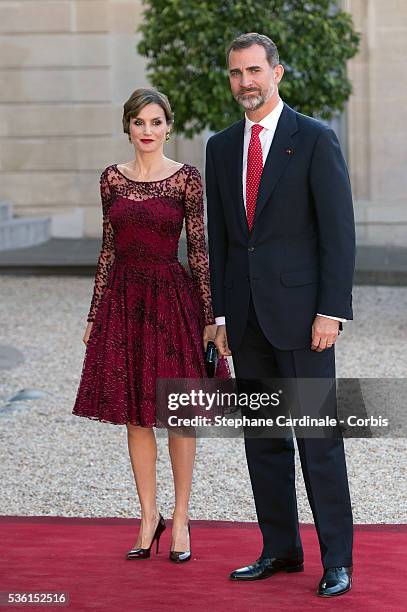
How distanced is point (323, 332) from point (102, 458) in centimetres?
257

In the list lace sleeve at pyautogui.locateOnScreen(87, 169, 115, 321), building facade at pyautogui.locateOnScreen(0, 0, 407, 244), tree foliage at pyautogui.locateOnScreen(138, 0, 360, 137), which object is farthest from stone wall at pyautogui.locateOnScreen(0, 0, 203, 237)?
lace sleeve at pyautogui.locateOnScreen(87, 169, 115, 321)

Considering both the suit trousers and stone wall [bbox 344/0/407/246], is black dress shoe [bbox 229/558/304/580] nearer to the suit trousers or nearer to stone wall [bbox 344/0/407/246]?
the suit trousers

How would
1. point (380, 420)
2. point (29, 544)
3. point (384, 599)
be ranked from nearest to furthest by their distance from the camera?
point (384, 599) < point (29, 544) < point (380, 420)

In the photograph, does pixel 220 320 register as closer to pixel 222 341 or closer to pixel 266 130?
pixel 222 341

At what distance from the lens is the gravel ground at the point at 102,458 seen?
17.3ft

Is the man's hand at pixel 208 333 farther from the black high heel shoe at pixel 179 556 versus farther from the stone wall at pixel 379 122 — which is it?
the stone wall at pixel 379 122

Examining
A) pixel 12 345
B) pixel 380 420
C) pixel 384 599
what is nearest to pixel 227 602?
pixel 384 599

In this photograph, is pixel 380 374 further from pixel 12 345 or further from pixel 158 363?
pixel 158 363

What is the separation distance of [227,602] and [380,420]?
323 cm

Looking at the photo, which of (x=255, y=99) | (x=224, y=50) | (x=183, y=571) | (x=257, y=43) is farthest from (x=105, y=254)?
(x=224, y=50)

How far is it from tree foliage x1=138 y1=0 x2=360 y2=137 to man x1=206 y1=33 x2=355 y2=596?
7302mm

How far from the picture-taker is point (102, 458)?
6.12 meters

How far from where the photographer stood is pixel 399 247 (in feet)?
46.0

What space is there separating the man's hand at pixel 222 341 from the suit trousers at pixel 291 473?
100mm
